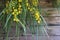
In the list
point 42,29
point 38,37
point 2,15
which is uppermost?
point 2,15

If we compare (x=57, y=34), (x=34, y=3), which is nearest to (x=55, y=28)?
(x=57, y=34)

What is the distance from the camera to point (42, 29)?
1230 mm

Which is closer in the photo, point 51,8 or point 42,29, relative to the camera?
point 42,29

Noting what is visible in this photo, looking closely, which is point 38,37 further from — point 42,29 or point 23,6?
point 23,6

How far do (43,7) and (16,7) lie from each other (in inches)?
15.4

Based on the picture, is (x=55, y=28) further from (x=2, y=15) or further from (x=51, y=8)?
(x=2, y=15)

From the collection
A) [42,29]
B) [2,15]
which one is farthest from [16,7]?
[42,29]

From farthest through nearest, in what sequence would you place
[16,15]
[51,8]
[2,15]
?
[51,8]
[2,15]
[16,15]

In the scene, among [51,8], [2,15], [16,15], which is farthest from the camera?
[51,8]

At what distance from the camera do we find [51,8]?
A: 1398 millimetres

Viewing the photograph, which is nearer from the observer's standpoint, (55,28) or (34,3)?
(34,3)

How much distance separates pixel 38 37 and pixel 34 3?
0.39 m

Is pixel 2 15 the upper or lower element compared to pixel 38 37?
upper

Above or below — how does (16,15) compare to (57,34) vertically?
above
